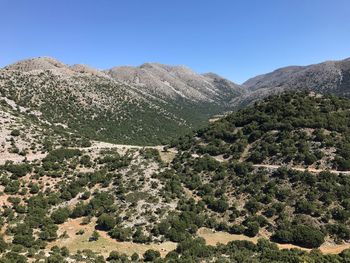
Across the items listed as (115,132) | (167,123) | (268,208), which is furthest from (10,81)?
(268,208)

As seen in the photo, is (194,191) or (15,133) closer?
(194,191)

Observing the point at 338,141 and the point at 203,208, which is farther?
the point at 338,141

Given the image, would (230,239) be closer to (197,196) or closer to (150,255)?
(197,196)

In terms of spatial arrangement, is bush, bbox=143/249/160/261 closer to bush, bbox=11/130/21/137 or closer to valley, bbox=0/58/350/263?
valley, bbox=0/58/350/263

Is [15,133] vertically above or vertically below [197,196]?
above

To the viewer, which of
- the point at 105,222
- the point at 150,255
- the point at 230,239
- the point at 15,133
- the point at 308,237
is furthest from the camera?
the point at 15,133

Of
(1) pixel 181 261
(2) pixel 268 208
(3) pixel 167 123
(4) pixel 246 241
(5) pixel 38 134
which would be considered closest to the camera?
(1) pixel 181 261

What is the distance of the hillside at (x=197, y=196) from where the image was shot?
153 ft

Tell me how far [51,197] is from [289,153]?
45831mm

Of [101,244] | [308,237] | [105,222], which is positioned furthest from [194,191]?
[101,244]

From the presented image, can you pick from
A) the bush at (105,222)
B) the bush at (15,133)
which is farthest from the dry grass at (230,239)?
the bush at (15,133)

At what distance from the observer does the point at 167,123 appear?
158 meters

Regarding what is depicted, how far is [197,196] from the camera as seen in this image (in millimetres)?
64375

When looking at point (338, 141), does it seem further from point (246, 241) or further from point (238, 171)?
point (246, 241)
